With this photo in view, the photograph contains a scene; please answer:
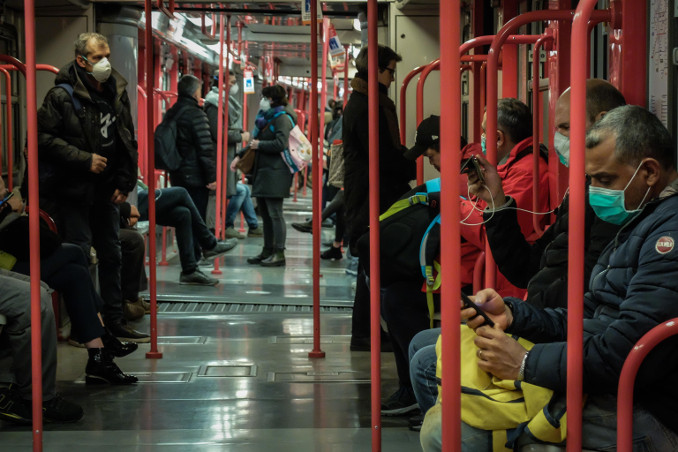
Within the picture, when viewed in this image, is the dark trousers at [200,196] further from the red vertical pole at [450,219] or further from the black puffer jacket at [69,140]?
the red vertical pole at [450,219]

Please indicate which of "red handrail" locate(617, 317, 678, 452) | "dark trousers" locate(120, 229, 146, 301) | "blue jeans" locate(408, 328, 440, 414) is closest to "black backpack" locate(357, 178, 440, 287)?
"blue jeans" locate(408, 328, 440, 414)

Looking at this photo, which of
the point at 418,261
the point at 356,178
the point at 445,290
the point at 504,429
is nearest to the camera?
the point at 445,290

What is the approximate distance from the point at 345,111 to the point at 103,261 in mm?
1704

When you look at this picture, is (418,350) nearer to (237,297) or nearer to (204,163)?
(237,297)

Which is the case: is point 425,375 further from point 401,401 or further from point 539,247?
point 401,401

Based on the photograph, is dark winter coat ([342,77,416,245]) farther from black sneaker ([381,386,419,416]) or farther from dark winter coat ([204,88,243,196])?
dark winter coat ([204,88,243,196])

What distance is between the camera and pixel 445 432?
229 centimetres

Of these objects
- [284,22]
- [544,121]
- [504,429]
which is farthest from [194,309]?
[504,429]

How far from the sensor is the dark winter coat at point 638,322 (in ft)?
7.39

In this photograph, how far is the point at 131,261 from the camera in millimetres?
6926

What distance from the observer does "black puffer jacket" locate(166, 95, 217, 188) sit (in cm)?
938

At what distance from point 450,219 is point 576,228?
26cm

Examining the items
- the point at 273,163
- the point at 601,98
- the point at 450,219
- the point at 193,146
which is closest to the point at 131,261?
→ the point at 193,146

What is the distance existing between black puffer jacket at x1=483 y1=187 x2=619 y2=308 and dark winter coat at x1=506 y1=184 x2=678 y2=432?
1.12ft
